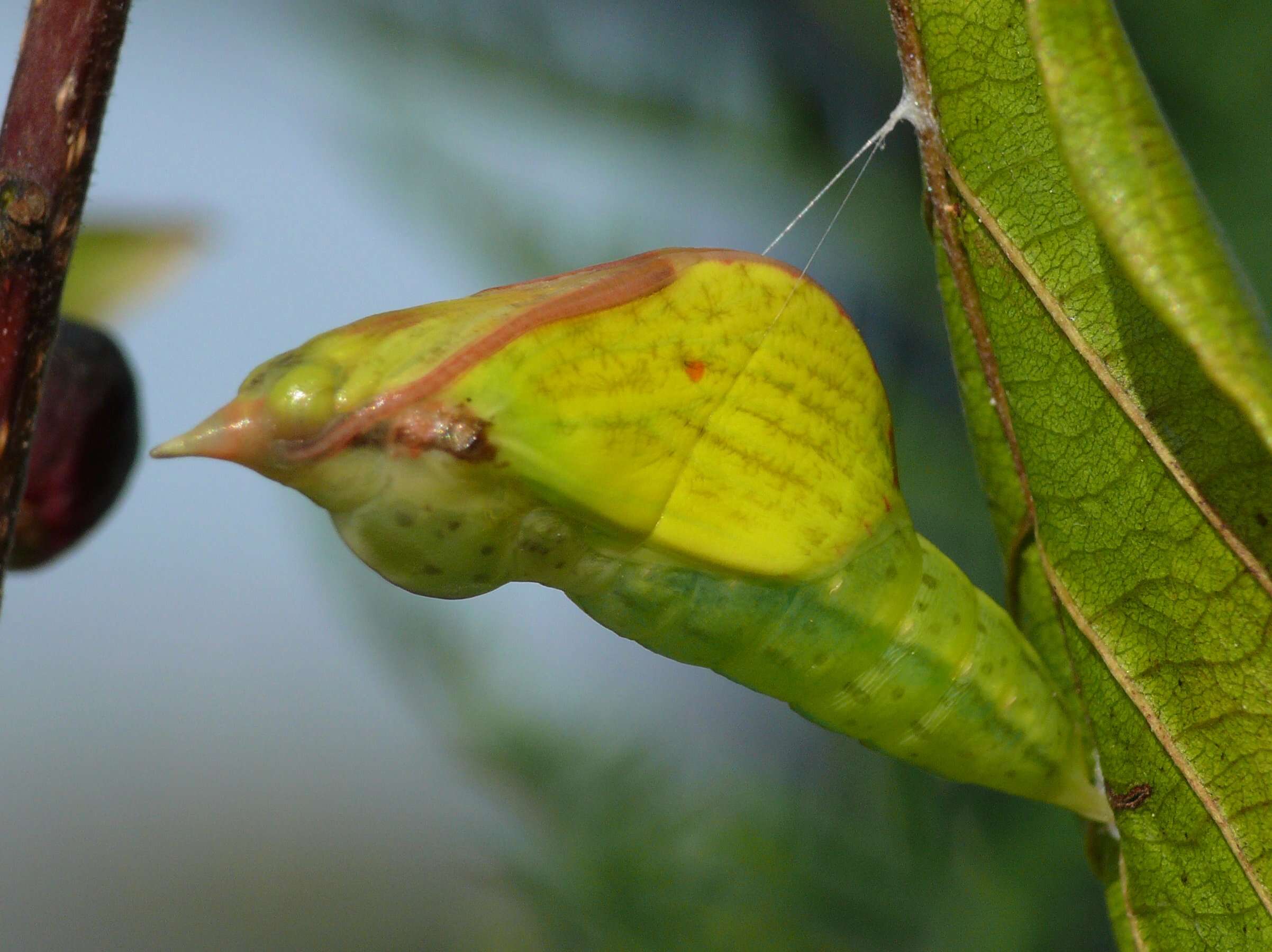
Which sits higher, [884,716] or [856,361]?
[856,361]

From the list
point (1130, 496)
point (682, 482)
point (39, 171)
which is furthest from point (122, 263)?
point (1130, 496)

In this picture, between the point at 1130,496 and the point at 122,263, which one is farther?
the point at 122,263

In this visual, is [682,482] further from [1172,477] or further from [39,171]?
[39,171]

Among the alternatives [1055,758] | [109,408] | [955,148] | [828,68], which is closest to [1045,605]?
[1055,758]

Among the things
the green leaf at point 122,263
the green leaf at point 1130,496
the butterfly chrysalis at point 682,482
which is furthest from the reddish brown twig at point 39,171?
the green leaf at point 122,263

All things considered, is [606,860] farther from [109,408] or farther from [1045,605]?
[1045,605]
